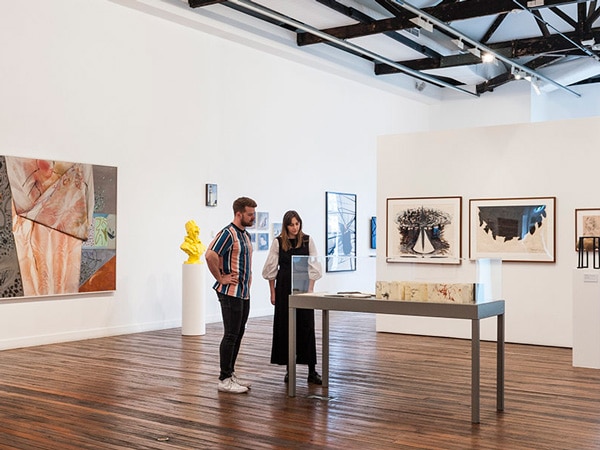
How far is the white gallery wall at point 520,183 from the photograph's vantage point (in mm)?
10008

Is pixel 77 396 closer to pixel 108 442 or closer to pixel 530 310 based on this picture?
pixel 108 442

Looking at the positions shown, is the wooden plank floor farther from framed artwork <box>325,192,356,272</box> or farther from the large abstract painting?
framed artwork <box>325,192,356,272</box>

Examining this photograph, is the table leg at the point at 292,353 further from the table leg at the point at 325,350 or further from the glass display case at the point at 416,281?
the table leg at the point at 325,350

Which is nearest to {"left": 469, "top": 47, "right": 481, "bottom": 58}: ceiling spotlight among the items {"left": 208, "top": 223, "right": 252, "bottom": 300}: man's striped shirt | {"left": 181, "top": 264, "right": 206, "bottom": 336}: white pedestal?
{"left": 181, "top": 264, "right": 206, "bottom": 336}: white pedestal

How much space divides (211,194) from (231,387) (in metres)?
A: 6.16

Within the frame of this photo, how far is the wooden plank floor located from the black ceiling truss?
4.72 metres

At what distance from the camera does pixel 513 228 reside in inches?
409

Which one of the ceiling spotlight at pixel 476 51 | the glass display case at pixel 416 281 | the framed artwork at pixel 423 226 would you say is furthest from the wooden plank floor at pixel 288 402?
the ceiling spotlight at pixel 476 51

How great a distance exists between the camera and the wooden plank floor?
5.31 m

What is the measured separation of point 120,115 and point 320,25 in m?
3.74

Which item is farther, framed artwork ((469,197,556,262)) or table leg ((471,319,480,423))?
framed artwork ((469,197,556,262))

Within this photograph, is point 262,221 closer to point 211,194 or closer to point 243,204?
point 211,194

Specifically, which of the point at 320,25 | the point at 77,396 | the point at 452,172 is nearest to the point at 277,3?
the point at 320,25

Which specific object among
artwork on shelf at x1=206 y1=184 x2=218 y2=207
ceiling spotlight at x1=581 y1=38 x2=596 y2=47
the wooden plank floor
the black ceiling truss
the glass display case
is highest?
the black ceiling truss
